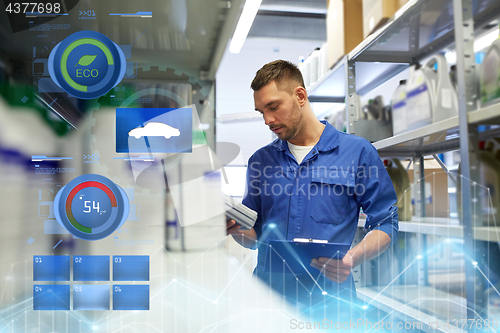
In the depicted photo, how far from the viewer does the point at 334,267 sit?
711 mm

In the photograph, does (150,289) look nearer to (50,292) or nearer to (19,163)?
(50,292)

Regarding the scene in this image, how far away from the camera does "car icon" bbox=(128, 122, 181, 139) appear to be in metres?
0.77

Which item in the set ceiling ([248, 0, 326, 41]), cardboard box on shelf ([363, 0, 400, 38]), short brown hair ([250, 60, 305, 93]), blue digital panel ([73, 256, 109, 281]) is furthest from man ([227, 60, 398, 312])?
ceiling ([248, 0, 326, 41])

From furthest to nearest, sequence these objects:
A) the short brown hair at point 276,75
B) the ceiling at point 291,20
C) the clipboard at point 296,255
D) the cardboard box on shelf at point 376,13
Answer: the ceiling at point 291,20
the cardboard box on shelf at point 376,13
the short brown hair at point 276,75
the clipboard at point 296,255

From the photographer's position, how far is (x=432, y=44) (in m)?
1.77

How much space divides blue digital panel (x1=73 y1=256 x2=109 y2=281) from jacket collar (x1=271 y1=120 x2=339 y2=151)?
23.9 inches

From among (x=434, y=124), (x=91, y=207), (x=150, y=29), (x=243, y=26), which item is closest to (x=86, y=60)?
(x=150, y=29)

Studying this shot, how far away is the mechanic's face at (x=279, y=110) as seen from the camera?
3.62ft

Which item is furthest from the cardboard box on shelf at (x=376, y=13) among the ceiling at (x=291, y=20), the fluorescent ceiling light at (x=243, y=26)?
the ceiling at (x=291, y=20)

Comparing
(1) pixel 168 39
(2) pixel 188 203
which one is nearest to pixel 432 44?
(1) pixel 168 39

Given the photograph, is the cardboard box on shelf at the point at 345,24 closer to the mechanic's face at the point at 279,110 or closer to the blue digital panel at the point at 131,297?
the mechanic's face at the point at 279,110

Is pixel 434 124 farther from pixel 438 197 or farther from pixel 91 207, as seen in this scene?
pixel 91 207

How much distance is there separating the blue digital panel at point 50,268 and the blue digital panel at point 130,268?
11 centimetres

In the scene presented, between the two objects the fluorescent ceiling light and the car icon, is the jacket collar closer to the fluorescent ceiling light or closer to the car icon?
the fluorescent ceiling light
